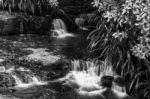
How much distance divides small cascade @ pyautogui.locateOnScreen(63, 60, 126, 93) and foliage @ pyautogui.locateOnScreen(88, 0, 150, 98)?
25cm

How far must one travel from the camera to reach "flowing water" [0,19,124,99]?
6457 mm

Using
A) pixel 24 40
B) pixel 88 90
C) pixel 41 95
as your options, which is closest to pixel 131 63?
pixel 88 90

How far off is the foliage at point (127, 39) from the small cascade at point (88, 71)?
0.81ft

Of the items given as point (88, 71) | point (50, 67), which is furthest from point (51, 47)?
point (88, 71)

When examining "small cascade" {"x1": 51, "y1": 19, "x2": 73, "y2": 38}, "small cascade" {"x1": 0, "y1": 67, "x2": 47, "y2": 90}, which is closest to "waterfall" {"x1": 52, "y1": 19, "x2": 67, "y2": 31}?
"small cascade" {"x1": 51, "y1": 19, "x2": 73, "y2": 38}

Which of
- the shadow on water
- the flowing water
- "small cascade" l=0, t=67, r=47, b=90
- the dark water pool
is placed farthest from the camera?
the shadow on water

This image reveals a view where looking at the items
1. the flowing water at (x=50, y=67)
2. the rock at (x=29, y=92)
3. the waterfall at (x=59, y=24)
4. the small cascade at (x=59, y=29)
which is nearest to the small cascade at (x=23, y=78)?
the flowing water at (x=50, y=67)

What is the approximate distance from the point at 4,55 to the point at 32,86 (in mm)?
1631

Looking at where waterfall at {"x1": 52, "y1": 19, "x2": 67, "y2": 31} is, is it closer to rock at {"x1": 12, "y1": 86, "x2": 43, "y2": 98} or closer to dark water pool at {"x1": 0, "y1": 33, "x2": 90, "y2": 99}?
dark water pool at {"x1": 0, "y1": 33, "x2": 90, "y2": 99}

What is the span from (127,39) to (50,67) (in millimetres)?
2057

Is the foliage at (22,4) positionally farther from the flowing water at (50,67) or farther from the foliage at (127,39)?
the foliage at (127,39)

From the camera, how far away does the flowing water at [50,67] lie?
6457mm

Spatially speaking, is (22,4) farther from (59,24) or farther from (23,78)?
(23,78)

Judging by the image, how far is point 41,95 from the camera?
606 centimetres
